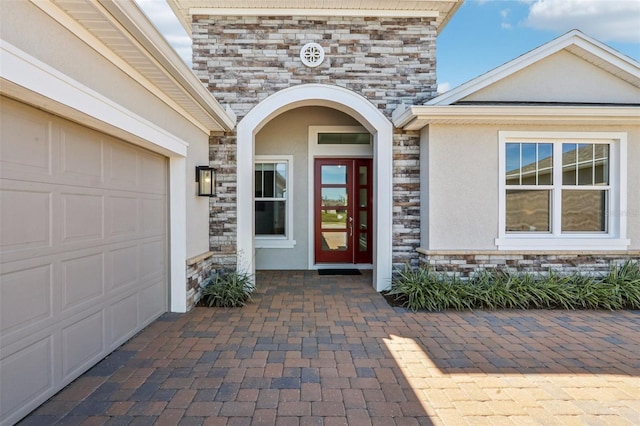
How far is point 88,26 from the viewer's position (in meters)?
2.59

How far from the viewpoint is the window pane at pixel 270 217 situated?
7.52 metres

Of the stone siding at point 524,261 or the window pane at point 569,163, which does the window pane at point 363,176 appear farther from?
the window pane at point 569,163

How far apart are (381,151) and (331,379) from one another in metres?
3.92

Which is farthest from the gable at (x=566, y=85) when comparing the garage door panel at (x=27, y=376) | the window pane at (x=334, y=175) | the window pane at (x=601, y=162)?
the garage door panel at (x=27, y=376)

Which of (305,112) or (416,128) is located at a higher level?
(305,112)

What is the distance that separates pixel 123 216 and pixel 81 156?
0.83m

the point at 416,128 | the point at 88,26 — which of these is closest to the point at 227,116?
the point at 88,26

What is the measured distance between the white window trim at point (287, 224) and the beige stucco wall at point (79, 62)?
2666 mm

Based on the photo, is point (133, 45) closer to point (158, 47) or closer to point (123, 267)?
point (158, 47)

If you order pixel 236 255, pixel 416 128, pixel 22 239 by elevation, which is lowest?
pixel 236 255

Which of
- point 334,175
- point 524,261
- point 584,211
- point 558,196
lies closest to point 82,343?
point 334,175

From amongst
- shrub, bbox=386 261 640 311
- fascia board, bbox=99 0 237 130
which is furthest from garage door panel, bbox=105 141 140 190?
shrub, bbox=386 261 640 311

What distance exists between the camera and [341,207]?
24.9 ft

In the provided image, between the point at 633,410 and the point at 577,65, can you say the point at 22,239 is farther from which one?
the point at 577,65
